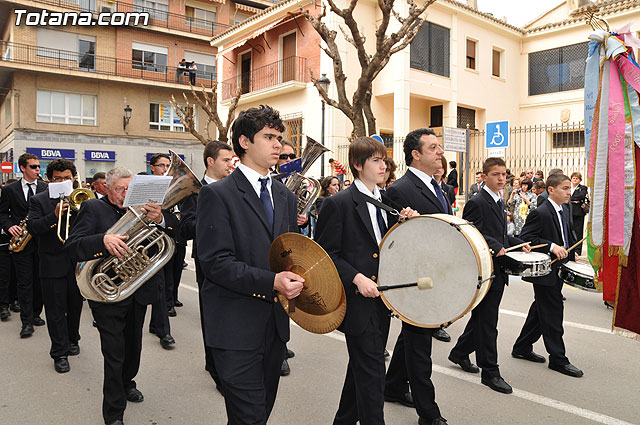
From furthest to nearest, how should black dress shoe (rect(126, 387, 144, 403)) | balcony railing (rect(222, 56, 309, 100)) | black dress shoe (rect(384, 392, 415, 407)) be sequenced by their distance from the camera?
balcony railing (rect(222, 56, 309, 100)) → black dress shoe (rect(126, 387, 144, 403)) → black dress shoe (rect(384, 392, 415, 407))

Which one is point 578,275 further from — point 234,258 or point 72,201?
point 72,201

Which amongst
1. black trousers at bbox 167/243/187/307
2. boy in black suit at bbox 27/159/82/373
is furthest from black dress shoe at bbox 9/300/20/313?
boy in black suit at bbox 27/159/82/373

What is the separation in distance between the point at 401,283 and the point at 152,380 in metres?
2.82

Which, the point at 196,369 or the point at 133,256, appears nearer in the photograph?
the point at 133,256

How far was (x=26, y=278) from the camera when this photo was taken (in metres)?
6.11

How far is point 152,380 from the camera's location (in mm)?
4602

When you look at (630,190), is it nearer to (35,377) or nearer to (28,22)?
(35,377)

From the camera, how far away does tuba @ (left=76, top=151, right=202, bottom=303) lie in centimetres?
357

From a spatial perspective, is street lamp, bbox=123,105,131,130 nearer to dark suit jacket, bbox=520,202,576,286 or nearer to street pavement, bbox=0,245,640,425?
street pavement, bbox=0,245,640,425

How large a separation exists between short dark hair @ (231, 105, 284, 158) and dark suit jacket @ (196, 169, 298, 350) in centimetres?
17

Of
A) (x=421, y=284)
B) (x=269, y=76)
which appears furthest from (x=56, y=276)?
(x=269, y=76)

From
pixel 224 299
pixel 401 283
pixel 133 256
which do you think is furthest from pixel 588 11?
pixel 133 256

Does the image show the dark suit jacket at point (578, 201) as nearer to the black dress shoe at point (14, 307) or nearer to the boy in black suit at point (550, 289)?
the boy in black suit at point (550, 289)

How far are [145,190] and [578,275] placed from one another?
3658 millimetres
